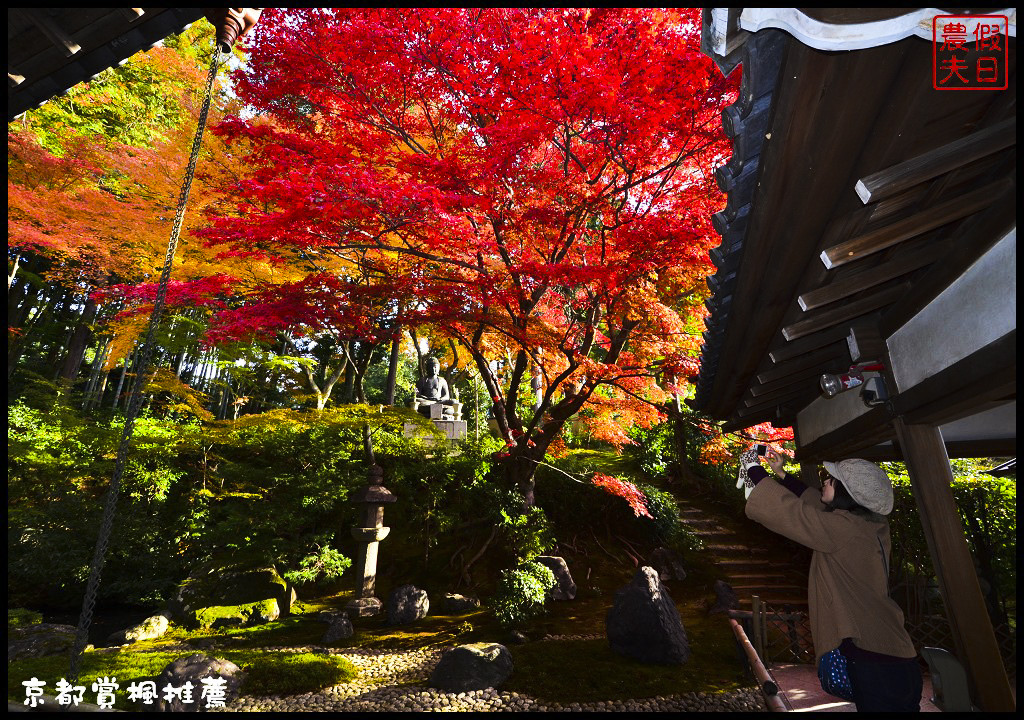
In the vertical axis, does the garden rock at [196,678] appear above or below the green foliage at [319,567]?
below

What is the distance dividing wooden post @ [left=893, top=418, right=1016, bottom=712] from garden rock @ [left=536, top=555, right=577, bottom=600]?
7214 mm

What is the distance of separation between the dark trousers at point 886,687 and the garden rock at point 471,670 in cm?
464

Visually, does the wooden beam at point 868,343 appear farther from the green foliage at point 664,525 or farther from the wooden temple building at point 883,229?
the green foliage at point 664,525

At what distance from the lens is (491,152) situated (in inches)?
247

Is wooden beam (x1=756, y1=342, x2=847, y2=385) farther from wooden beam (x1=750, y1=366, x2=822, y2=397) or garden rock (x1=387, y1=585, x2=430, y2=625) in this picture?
garden rock (x1=387, y1=585, x2=430, y2=625)

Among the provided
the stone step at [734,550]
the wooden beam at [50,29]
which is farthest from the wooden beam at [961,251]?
the stone step at [734,550]

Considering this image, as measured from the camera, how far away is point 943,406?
278cm

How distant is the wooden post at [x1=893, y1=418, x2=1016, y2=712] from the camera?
277cm

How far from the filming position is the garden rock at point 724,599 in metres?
9.02

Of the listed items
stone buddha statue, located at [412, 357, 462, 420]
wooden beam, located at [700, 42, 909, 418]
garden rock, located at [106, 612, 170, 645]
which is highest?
stone buddha statue, located at [412, 357, 462, 420]

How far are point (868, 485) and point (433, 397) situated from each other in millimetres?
13367

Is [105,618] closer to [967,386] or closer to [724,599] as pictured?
[724,599]

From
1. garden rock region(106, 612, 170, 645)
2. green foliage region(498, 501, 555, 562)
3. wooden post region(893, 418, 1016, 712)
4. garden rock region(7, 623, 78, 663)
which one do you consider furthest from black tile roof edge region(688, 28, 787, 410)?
garden rock region(106, 612, 170, 645)

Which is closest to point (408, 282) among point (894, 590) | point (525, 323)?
point (525, 323)
